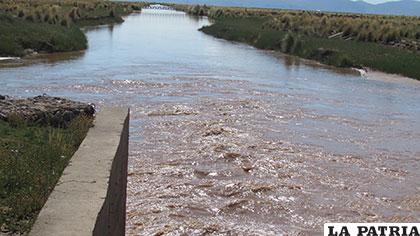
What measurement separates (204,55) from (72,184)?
26682mm

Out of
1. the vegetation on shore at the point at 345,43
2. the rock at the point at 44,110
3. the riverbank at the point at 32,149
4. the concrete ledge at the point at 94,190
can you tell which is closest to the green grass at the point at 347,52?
the vegetation on shore at the point at 345,43

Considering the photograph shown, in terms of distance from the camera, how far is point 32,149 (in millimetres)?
8484

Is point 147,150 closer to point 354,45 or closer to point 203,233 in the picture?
point 203,233

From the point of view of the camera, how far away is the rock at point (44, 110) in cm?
1103

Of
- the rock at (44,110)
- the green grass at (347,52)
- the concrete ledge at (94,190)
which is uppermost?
the concrete ledge at (94,190)

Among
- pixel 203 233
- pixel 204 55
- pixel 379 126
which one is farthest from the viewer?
pixel 204 55

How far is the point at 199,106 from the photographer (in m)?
16.6

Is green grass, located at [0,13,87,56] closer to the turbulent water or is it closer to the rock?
the turbulent water

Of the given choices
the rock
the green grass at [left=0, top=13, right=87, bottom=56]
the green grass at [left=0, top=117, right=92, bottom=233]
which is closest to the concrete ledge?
the green grass at [left=0, top=117, right=92, bottom=233]

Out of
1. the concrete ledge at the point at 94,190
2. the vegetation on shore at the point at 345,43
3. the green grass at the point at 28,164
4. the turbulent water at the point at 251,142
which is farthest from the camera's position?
the vegetation on shore at the point at 345,43

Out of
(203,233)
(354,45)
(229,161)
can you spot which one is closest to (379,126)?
(229,161)

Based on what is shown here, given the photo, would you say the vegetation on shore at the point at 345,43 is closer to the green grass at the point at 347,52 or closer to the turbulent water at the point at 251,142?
the green grass at the point at 347,52

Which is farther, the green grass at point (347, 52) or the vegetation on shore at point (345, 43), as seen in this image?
the vegetation on shore at point (345, 43)

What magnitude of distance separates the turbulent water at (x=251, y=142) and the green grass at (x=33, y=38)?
187 centimetres
